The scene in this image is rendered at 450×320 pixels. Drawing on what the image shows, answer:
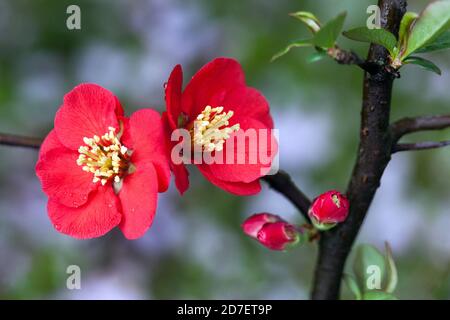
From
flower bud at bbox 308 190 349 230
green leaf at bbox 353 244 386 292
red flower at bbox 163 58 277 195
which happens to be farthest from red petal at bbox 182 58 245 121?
green leaf at bbox 353 244 386 292

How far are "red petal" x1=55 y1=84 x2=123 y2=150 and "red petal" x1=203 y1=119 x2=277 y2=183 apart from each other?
0.50ft

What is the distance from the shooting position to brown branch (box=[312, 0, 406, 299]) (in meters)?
0.74

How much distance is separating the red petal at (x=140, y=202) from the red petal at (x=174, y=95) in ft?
0.22

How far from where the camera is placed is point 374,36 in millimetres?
680

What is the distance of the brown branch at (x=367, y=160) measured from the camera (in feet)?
2.42

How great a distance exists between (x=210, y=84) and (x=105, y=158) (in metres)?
0.17

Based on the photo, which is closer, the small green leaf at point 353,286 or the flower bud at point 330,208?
the flower bud at point 330,208

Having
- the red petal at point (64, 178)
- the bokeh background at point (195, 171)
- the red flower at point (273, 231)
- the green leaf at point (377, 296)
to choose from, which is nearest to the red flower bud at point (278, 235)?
the red flower at point (273, 231)

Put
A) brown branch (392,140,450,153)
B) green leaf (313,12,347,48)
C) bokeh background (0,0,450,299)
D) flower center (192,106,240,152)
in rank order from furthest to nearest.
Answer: bokeh background (0,0,450,299)
flower center (192,106,240,152)
brown branch (392,140,450,153)
green leaf (313,12,347,48)

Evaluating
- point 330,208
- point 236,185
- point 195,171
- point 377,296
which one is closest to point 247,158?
point 236,185

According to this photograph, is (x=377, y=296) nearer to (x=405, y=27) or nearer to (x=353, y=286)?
(x=353, y=286)

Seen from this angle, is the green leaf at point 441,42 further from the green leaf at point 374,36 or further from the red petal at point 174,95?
the red petal at point 174,95

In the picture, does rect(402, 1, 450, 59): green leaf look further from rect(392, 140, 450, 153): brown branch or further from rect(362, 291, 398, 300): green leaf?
rect(362, 291, 398, 300): green leaf

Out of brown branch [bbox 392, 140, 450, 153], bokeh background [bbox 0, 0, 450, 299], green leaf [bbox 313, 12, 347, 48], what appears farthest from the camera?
bokeh background [bbox 0, 0, 450, 299]
